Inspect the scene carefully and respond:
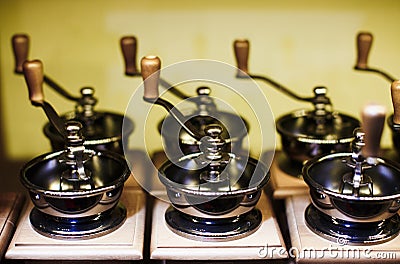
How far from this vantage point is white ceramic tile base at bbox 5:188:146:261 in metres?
0.69

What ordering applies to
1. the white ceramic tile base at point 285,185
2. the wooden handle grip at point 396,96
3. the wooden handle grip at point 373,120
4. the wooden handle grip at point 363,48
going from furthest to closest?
the wooden handle grip at point 363,48 → the white ceramic tile base at point 285,185 → the wooden handle grip at point 396,96 → the wooden handle grip at point 373,120

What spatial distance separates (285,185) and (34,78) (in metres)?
0.35

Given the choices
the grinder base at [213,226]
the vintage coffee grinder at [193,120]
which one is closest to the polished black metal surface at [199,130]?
the vintage coffee grinder at [193,120]

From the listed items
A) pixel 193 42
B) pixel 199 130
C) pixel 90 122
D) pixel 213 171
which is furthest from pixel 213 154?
pixel 193 42

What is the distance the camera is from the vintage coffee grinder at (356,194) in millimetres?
682

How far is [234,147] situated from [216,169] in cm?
10

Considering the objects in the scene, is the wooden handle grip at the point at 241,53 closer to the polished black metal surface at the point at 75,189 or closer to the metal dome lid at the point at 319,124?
the metal dome lid at the point at 319,124

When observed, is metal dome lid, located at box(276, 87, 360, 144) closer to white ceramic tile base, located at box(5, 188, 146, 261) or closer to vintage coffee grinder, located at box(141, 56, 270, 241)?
vintage coffee grinder, located at box(141, 56, 270, 241)

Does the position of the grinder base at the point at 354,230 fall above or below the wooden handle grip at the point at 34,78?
below

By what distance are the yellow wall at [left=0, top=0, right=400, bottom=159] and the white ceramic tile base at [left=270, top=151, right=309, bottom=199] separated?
0.16 m

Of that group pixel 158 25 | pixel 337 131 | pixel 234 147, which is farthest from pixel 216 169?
pixel 158 25

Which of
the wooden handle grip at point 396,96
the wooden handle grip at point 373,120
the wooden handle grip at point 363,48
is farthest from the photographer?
the wooden handle grip at point 363,48

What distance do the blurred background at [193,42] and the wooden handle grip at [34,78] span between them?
0.19 m

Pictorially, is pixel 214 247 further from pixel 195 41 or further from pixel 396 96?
pixel 195 41
